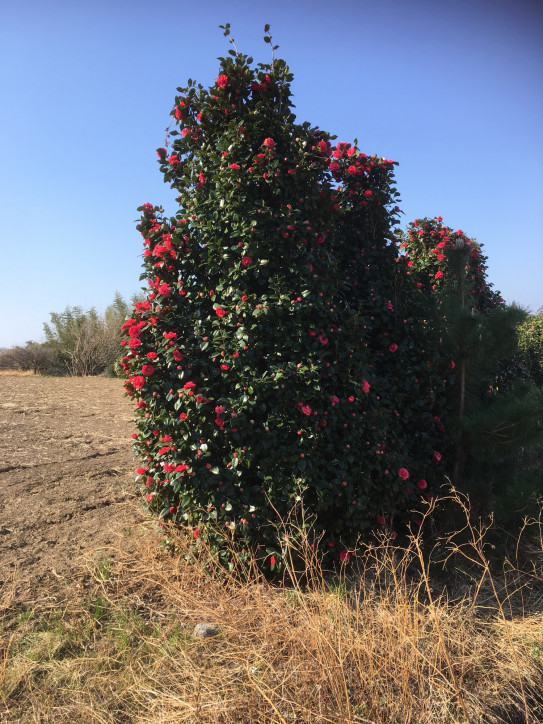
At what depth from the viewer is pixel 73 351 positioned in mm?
16094

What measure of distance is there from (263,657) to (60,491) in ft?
9.93

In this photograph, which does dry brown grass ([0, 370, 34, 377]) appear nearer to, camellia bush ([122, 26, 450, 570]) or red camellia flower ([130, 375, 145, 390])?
camellia bush ([122, 26, 450, 570])

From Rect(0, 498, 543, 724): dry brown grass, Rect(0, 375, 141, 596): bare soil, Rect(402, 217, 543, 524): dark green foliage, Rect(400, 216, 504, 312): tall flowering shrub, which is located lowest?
Rect(0, 498, 543, 724): dry brown grass

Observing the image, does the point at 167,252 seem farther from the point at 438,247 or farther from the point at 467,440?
the point at 438,247

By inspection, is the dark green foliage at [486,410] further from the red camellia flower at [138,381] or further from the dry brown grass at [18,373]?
the dry brown grass at [18,373]

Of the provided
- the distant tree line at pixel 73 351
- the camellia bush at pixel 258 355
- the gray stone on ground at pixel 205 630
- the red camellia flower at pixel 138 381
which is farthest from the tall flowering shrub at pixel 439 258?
the distant tree line at pixel 73 351

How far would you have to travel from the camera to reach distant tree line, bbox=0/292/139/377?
631 inches

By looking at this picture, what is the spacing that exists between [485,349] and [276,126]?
205 cm

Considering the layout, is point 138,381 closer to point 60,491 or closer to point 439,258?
point 60,491

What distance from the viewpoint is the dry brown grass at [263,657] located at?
1.96m

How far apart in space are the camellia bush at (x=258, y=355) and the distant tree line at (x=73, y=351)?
13.3 meters

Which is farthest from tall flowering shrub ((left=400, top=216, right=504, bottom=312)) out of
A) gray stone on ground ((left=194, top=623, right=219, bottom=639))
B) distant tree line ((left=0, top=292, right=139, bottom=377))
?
distant tree line ((left=0, top=292, right=139, bottom=377))

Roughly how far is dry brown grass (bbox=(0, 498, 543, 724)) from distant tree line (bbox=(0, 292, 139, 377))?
13706mm

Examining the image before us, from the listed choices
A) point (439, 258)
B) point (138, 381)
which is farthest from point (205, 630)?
point (439, 258)
